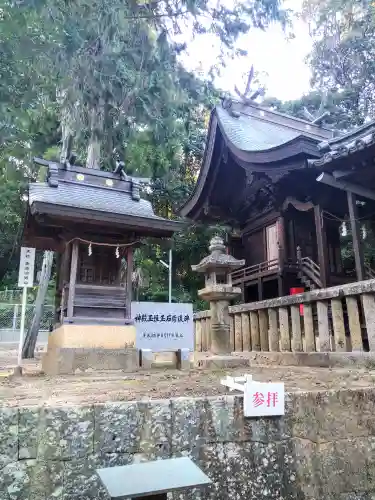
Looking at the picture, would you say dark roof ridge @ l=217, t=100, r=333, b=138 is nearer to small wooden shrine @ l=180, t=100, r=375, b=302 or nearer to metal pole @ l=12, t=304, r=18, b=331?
small wooden shrine @ l=180, t=100, r=375, b=302

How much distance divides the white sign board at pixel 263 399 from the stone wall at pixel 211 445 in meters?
0.06

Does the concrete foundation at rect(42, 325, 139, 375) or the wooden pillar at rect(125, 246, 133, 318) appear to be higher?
the wooden pillar at rect(125, 246, 133, 318)

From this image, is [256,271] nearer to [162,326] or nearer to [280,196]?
[280,196]

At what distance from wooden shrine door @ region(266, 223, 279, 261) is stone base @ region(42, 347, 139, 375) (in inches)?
200

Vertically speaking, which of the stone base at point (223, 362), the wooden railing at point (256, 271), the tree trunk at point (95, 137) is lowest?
the stone base at point (223, 362)

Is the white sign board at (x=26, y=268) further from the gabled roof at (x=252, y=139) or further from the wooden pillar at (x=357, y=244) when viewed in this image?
the wooden pillar at (x=357, y=244)

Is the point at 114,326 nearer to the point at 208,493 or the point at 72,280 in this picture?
the point at 72,280

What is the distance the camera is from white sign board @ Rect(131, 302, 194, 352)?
21.0 feet

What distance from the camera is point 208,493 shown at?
2.34 m

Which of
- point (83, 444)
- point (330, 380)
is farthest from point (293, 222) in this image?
point (83, 444)

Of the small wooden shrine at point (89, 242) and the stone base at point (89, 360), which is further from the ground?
the small wooden shrine at point (89, 242)

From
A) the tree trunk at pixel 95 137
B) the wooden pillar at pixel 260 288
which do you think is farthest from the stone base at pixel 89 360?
the tree trunk at pixel 95 137

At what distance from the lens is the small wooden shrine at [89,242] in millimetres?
6207

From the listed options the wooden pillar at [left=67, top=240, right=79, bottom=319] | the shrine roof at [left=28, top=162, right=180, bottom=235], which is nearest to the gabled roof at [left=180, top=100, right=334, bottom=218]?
the shrine roof at [left=28, top=162, right=180, bottom=235]
